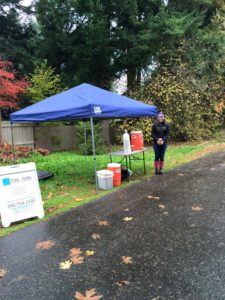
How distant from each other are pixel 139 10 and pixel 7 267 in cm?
1578

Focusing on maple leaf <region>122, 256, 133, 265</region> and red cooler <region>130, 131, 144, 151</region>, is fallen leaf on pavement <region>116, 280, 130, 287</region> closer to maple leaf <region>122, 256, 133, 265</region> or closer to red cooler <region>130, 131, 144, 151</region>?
maple leaf <region>122, 256, 133, 265</region>

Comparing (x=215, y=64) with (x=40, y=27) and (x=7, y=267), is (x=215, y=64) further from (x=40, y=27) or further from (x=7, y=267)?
(x=7, y=267)

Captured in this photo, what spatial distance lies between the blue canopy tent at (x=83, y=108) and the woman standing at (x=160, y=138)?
1.88 feet

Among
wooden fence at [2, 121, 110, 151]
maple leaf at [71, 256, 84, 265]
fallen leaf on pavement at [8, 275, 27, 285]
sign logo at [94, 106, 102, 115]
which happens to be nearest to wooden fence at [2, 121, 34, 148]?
wooden fence at [2, 121, 110, 151]

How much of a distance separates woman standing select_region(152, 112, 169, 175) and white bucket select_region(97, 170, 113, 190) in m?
1.89

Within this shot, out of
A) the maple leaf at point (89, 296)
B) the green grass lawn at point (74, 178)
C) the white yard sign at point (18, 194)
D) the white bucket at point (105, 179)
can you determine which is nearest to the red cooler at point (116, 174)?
the green grass lawn at point (74, 178)

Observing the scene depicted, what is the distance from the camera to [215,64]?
16.8 metres

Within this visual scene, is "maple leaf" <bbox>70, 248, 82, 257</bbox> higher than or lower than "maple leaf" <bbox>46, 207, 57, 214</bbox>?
lower

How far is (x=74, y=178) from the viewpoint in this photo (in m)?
9.41

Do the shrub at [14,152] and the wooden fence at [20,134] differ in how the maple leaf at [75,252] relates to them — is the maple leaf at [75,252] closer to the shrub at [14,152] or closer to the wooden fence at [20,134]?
the shrub at [14,152]

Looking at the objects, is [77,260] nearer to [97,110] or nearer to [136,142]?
[97,110]

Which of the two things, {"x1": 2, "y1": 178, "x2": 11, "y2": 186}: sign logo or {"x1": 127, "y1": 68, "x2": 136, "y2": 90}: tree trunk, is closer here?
{"x1": 2, "y1": 178, "x2": 11, "y2": 186}: sign logo

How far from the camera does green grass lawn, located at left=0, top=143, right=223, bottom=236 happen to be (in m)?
6.82

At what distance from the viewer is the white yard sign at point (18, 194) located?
5.68 m
